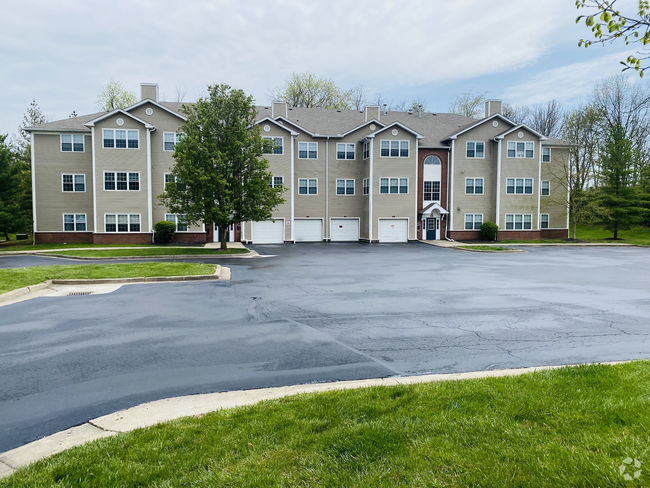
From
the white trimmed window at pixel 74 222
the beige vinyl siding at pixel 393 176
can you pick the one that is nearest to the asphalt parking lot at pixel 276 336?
the beige vinyl siding at pixel 393 176

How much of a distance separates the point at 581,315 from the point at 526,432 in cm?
730

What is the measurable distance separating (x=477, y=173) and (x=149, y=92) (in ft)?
92.2

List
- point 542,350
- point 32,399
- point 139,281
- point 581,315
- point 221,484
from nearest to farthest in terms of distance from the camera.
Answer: point 221,484, point 32,399, point 542,350, point 581,315, point 139,281

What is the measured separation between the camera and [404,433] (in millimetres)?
4035

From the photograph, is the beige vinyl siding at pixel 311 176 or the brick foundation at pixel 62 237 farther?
the beige vinyl siding at pixel 311 176

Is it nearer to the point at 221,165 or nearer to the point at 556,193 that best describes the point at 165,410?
the point at 221,165

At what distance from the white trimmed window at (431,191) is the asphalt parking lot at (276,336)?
81.3ft

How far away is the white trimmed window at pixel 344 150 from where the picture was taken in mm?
38719

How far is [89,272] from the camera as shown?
52.6 ft

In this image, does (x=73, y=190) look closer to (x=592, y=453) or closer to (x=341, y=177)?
(x=341, y=177)

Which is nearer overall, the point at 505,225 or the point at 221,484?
the point at 221,484

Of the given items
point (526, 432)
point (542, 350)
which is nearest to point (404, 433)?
point (526, 432)

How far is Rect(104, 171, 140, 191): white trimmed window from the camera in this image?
33.1 meters

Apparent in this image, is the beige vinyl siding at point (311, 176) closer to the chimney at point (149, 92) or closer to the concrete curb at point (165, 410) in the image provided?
the chimney at point (149, 92)
